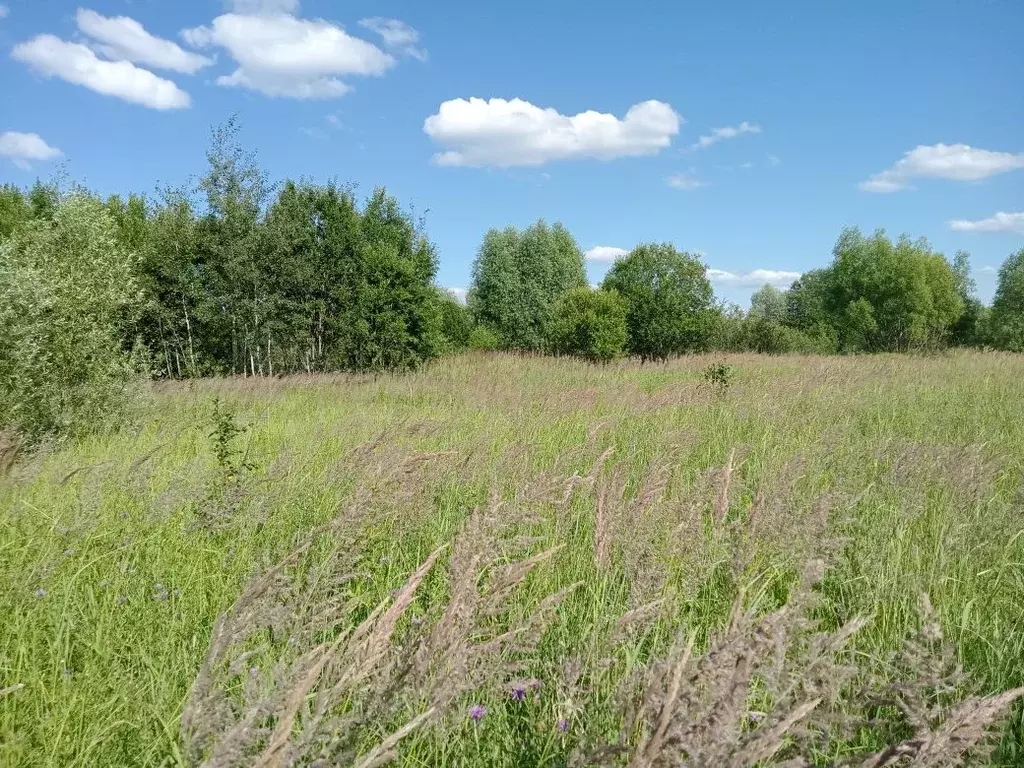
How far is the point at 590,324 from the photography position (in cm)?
3133

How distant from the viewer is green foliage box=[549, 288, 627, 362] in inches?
1217

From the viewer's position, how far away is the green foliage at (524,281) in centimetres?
5147

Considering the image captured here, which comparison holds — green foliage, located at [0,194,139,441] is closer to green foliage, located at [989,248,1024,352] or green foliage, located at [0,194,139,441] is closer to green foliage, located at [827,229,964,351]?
green foliage, located at [827,229,964,351]

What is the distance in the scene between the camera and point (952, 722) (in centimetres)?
105

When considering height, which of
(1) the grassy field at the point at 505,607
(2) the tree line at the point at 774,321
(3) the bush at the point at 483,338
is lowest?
(1) the grassy field at the point at 505,607

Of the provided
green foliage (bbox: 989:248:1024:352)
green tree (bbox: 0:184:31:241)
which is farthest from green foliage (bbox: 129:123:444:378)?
green foliage (bbox: 989:248:1024:352)

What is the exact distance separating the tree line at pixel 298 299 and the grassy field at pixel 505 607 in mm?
4625

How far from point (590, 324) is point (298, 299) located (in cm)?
1419

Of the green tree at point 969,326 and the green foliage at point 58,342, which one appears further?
the green tree at point 969,326

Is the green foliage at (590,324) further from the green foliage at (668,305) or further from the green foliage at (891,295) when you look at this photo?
the green foliage at (891,295)

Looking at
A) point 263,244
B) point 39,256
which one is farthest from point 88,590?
point 263,244

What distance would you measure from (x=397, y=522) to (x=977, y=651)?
8.78ft

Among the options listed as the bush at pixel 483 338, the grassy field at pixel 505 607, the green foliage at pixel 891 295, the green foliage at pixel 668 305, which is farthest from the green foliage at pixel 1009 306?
the grassy field at pixel 505 607

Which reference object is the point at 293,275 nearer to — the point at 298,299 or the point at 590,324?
the point at 298,299
